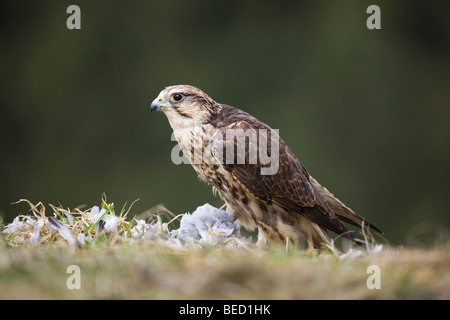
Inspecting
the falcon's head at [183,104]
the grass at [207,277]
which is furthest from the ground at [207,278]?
the falcon's head at [183,104]

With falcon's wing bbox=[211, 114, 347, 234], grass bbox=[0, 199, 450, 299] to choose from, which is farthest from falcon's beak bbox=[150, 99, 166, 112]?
grass bbox=[0, 199, 450, 299]

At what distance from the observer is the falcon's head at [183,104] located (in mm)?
2785

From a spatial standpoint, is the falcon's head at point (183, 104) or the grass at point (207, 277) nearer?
the grass at point (207, 277)

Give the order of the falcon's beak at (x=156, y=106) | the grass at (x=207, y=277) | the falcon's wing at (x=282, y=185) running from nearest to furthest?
the grass at (x=207, y=277) < the falcon's wing at (x=282, y=185) < the falcon's beak at (x=156, y=106)

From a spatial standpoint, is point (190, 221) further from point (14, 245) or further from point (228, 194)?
point (14, 245)

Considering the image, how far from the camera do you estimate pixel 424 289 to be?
4.58 ft

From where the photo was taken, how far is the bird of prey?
262cm

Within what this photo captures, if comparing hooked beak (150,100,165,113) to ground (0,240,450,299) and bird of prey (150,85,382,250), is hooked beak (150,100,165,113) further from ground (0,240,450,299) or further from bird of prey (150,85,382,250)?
ground (0,240,450,299)

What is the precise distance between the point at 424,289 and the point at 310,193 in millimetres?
1331

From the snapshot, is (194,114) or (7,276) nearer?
(7,276)

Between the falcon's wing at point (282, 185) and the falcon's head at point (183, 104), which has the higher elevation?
the falcon's head at point (183, 104)

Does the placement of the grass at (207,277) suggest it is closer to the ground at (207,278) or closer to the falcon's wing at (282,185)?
the ground at (207,278)
